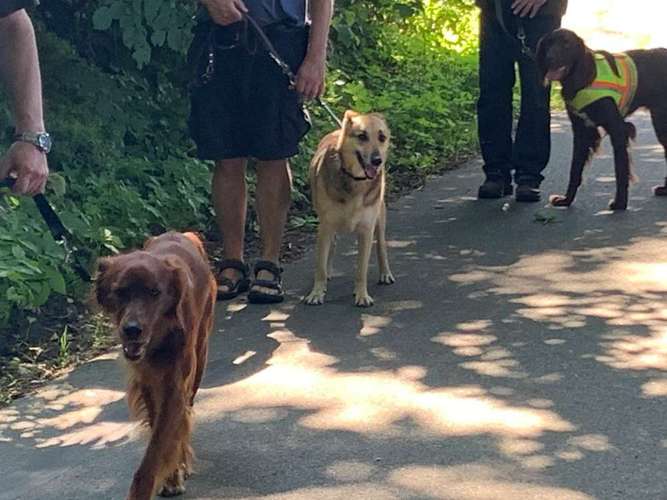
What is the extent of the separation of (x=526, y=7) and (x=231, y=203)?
8.49ft

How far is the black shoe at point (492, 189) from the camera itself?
8336 mm

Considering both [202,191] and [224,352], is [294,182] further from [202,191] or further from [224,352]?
[224,352]

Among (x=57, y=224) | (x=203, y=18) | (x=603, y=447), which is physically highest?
(x=203, y=18)

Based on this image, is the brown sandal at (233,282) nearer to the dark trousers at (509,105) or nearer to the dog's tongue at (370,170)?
the dog's tongue at (370,170)

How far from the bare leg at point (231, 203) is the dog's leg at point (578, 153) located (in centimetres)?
246

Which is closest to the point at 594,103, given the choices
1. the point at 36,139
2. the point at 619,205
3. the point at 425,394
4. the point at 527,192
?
the point at 619,205

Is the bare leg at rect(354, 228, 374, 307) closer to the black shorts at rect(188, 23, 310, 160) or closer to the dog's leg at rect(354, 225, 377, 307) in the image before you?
the dog's leg at rect(354, 225, 377, 307)

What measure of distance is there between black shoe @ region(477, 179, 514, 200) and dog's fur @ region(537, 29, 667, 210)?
1.50ft

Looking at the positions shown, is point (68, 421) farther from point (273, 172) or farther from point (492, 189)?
point (492, 189)

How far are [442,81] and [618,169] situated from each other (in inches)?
199

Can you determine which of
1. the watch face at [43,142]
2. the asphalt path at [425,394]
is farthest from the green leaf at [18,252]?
the watch face at [43,142]

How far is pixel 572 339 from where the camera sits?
213 inches

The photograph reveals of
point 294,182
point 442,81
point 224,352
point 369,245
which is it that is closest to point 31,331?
point 224,352

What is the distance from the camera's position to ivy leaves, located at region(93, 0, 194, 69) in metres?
6.95
